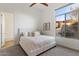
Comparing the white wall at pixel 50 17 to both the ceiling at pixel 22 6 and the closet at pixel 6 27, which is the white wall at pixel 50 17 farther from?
the closet at pixel 6 27

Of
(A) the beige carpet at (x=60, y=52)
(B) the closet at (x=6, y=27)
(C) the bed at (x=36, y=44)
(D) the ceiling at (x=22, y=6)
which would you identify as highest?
(D) the ceiling at (x=22, y=6)

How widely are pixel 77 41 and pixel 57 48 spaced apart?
0.28 metres

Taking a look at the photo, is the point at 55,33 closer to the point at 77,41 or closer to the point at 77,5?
the point at 77,41

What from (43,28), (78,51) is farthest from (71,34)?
(43,28)

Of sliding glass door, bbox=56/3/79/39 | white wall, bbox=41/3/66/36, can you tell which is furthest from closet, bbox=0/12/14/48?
sliding glass door, bbox=56/3/79/39

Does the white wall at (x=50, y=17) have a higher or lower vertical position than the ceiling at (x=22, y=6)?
lower

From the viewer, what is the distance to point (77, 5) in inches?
64.7

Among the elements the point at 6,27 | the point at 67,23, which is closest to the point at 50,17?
the point at 67,23

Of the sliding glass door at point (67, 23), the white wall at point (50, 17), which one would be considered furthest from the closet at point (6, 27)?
the sliding glass door at point (67, 23)

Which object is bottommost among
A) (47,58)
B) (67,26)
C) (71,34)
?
(47,58)

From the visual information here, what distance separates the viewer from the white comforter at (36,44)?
1.63 m

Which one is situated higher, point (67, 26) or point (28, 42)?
point (67, 26)

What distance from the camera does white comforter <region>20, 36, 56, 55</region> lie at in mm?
1632

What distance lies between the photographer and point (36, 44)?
5.45 feet
